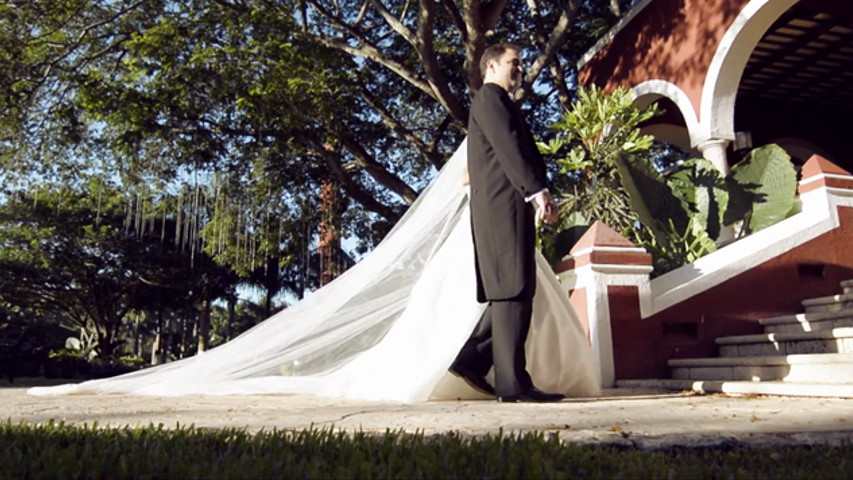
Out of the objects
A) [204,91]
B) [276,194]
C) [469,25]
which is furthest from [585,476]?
[276,194]

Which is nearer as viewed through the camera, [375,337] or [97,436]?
[97,436]

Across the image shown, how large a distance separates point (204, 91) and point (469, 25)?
13.0ft

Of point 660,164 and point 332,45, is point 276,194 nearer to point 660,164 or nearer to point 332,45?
point 332,45

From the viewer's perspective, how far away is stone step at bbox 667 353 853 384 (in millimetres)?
3818

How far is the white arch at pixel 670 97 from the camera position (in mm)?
8789

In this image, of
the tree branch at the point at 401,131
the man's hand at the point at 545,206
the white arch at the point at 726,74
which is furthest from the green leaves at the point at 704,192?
the tree branch at the point at 401,131

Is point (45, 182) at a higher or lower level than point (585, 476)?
higher

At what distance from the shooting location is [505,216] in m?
3.43

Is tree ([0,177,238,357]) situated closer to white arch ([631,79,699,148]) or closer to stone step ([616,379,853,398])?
white arch ([631,79,699,148])

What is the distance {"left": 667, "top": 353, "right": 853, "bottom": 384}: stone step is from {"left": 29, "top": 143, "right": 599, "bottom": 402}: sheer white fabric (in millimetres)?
1101

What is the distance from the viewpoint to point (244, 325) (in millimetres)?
46531

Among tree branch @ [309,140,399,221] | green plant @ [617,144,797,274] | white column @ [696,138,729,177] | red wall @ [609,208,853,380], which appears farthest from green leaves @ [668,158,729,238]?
tree branch @ [309,140,399,221]

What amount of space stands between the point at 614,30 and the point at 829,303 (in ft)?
20.6

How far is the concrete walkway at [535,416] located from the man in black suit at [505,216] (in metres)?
0.27
